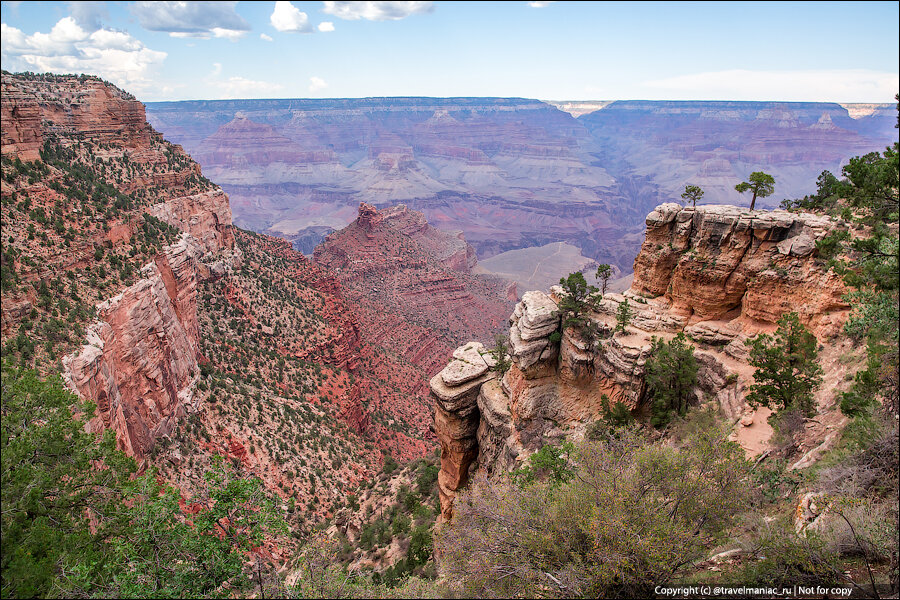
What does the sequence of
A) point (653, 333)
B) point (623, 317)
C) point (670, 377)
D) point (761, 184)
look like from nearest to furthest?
point (670, 377) → point (623, 317) → point (653, 333) → point (761, 184)

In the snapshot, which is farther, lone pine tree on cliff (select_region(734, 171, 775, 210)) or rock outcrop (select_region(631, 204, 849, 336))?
lone pine tree on cliff (select_region(734, 171, 775, 210))

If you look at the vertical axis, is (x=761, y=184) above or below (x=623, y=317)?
above

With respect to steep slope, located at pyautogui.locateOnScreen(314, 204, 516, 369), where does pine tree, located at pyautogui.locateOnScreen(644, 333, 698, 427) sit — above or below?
above

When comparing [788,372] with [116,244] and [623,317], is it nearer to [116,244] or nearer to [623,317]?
[623,317]

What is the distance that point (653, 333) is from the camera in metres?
25.6

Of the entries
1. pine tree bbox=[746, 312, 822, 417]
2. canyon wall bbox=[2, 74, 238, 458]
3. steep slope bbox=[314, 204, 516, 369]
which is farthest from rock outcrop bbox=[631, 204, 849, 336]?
steep slope bbox=[314, 204, 516, 369]

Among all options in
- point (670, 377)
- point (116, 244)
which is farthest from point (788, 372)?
point (116, 244)

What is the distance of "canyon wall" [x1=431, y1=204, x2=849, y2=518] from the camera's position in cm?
2242

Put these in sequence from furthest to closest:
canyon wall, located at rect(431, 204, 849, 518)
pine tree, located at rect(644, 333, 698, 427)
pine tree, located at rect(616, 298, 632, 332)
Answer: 1. pine tree, located at rect(616, 298, 632, 332)
2. canyon wall, located at rect(431, 204, 849, 518)
3. pine tree, located at rect(644, 333, 698, 427)

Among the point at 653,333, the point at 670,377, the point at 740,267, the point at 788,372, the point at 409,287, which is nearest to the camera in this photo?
the point at 788,372

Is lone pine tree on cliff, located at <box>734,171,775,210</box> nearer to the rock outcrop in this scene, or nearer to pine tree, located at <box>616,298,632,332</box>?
the rock outcrop

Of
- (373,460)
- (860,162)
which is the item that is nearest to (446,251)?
(373,460)

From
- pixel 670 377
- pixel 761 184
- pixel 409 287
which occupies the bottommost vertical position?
pixel 409 287

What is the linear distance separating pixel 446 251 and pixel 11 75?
4730 inches
